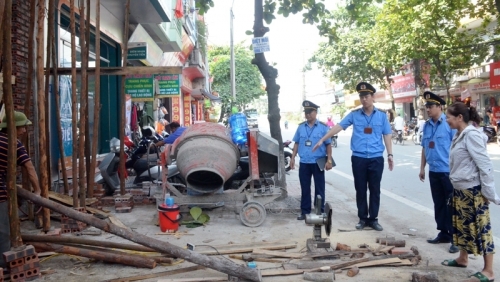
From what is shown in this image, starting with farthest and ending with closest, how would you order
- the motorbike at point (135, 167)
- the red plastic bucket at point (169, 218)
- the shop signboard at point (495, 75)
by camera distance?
the shop signboard at point (495, 75) < the motorbike at point (135, 167) < the red plastic bucket at point (169, 218)

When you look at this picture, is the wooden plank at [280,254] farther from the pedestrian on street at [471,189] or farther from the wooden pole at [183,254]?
the pedestrian on street at [471,189]

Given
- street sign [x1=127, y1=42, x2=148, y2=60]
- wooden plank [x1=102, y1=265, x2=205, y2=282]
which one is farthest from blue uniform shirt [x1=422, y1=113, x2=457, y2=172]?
street sign [x1=127, y1=42, x2=148, y2=60]

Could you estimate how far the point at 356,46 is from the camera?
29422 millimetres

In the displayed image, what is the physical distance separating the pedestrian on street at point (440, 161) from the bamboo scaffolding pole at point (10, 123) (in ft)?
14.3

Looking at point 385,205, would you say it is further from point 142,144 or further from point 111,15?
point 111,15

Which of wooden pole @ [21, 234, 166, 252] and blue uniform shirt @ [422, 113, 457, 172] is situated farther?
blue uniform shirt @ [422, 113, 457, 172]

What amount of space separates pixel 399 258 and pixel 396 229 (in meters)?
1.81

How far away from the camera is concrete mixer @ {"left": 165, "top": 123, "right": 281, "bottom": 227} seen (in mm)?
6328

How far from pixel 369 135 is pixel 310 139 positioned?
94 centimetres

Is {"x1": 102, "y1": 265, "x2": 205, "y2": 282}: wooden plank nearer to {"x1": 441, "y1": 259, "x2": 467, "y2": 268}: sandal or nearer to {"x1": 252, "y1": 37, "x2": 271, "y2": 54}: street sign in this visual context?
{"x1": 441, "y1": 259, "x2": 467, "y2": 268}: sandal

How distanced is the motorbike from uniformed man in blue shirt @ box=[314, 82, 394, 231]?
2.84 metres

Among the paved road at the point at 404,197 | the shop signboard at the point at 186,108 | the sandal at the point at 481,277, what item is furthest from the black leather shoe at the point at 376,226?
the shop signboard at the point at 186,108

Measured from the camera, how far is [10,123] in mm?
3973

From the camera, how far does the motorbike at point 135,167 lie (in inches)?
321
